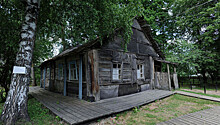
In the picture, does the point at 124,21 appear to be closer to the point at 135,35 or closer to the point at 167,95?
the point at 135,35

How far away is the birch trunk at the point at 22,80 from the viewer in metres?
3.64

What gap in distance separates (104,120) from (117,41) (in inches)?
211

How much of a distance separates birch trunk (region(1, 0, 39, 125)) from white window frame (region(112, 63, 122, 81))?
4739mm

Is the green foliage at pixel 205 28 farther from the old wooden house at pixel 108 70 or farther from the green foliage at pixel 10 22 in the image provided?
Result: the green foliage at pixel 10 22

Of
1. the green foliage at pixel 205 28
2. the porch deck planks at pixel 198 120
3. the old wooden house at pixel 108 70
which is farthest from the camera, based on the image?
the green foliage at pixel 205 28

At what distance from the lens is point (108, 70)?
715cm

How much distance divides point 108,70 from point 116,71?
2.64ft

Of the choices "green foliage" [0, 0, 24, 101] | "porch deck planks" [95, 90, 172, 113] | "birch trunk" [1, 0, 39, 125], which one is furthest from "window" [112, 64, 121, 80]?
"green foliage" [0, 0, 24, 101]

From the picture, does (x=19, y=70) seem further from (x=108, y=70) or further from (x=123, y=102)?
(x=123, y=102)

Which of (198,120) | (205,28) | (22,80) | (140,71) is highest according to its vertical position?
(205,28)

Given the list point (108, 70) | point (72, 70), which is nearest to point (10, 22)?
point (72, 70)

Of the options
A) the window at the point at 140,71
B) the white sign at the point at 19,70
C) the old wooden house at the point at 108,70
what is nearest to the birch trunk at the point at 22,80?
the white sign at the point at 19,70

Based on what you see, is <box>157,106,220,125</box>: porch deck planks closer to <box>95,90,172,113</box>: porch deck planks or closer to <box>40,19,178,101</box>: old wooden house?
<box>95,90,172,113</box>: porch deck planks

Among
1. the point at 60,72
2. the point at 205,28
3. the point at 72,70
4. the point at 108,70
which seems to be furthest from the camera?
the point at 205,28
